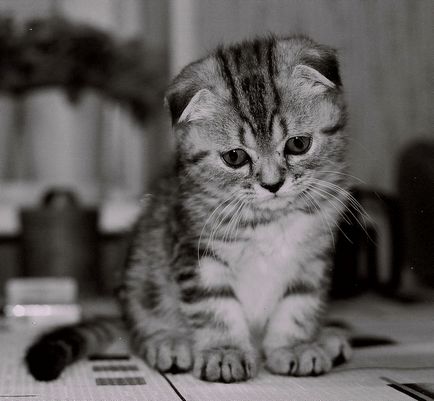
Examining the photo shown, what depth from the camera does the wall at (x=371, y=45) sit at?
966mm

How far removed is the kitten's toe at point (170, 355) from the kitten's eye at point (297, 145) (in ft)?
1.05

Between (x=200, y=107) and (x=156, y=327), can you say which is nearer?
(x=200, y=107)

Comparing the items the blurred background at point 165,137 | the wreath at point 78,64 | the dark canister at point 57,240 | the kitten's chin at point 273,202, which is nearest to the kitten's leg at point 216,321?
the kitten's chin at point 273,202

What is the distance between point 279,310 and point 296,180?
22 cm

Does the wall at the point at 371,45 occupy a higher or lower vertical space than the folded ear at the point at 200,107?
higher

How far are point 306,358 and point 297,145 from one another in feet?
0.95

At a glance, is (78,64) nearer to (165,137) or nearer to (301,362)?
(165,137)

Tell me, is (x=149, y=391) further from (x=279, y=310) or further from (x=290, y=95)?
(x=290, y=95)

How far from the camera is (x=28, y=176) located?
219 cm

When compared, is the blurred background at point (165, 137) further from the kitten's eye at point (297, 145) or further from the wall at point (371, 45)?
the kitten's eye at point (297, 145)

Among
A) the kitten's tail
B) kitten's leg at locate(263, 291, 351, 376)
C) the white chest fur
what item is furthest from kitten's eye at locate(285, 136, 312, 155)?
the kitten's tail

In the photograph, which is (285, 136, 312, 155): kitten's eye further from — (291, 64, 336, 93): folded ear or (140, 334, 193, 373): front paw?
(140, 334, 193, 373): front paw

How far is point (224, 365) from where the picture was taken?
0.90m

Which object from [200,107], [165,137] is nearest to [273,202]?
[200,107]
